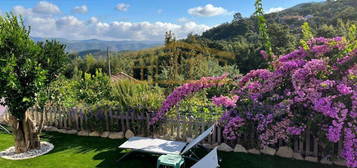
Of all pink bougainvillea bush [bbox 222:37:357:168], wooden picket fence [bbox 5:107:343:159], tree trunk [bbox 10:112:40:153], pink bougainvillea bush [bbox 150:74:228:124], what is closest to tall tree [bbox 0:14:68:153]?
tree trunk [bbox 10:112:40:153]

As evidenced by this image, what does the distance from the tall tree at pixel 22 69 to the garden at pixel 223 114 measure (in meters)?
0.02

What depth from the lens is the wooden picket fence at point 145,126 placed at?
4.79 metres

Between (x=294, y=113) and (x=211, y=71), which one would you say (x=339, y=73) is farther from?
(x=211, y=71)

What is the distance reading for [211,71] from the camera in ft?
36.5

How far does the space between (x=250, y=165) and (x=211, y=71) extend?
682cm

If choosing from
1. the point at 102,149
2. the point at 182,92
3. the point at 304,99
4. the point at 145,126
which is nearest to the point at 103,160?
the point at 102,149

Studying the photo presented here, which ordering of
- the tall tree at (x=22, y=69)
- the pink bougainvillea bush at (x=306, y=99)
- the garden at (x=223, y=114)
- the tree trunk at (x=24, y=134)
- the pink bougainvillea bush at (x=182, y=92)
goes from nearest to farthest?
1. the pink bougainvillea bush at (x=306, y=99)
2. the garden at (x=223, y=114)
3. the tall tree at (x=22, y=69)
4. the tree trunk at (x=24, y=134)
5. the pink bougainvillea bush at (x=182, y=92)

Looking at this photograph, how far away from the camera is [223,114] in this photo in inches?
207

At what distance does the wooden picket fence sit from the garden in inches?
0.8

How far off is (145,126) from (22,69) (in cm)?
270

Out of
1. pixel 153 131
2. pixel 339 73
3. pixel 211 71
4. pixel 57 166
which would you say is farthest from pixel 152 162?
pixel 211 71

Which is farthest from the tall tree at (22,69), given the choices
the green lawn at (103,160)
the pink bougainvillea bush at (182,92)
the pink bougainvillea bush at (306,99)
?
the pink bougainvillea bush at (306,99)

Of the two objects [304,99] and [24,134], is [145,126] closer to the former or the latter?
[24,134]

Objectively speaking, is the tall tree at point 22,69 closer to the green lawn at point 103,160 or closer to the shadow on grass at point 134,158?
the green lawn at point 103,160
